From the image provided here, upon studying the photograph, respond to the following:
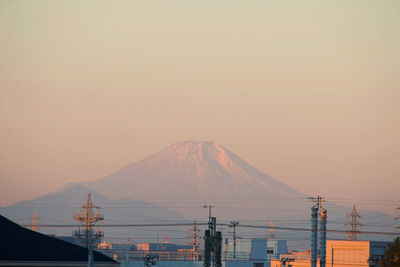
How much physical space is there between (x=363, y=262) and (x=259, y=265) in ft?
184

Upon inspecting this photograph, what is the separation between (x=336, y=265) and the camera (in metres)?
114

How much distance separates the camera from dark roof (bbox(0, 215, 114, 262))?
7200 centimetres

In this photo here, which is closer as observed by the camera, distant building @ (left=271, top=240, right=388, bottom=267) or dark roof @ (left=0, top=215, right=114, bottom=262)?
dark roof @ (left=0, top=215, right=114, bottom=262)

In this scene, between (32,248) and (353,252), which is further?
(353,252)

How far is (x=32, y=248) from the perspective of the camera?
243ft

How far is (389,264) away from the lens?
96.1m

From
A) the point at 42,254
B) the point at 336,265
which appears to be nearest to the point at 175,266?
the point at 336,265

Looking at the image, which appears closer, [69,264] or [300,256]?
[69,264]

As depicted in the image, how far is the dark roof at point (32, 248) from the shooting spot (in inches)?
2835

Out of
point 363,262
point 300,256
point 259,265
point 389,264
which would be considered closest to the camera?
point 389,264

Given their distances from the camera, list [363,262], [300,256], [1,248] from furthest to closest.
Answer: [300,256] < [363,262] < [1,248]

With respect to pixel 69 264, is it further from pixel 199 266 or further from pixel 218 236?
pixel 199 266

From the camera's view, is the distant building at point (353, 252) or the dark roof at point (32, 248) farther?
the distant building at point (353, 252)

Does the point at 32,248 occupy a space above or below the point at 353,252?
above
